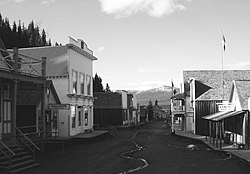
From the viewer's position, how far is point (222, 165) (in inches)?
662

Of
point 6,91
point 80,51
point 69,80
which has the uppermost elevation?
point 80,51

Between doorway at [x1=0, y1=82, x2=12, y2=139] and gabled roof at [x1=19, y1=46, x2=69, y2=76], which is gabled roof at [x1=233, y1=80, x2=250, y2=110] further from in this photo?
doorway at [x1=0, y1=82, x2=12, y2=139]

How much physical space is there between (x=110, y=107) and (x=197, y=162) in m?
39.8

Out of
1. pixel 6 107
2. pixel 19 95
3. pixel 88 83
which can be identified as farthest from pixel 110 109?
pixel 6 107

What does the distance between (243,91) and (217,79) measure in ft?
50.2

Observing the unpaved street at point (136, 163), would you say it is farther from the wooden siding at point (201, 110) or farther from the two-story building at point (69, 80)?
the wooden siding at point (201, 110)

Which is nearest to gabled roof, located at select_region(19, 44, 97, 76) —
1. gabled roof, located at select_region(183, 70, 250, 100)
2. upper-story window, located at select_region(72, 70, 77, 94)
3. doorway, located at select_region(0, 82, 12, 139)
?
upper-story window, located at select_region(72, 70, 77, 94)

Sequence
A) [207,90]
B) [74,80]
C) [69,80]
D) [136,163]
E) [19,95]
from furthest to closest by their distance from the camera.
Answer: [207,90] < [74,80] < [69,80] < [19,95] < [136,163]

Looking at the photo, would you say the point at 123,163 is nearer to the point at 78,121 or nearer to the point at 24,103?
the point at 24,103

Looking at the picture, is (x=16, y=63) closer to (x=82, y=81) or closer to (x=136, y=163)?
(x=136, y=163)

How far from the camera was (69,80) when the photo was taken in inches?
1158

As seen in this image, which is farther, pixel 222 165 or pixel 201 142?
pixel 201 142

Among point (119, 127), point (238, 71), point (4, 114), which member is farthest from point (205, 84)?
point (4, 114)

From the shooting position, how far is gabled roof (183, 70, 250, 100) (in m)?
37.4
